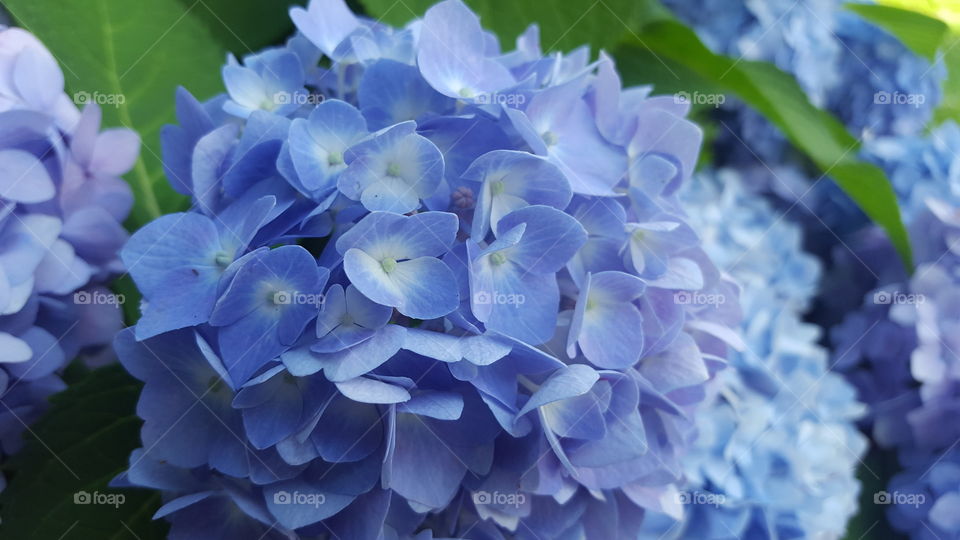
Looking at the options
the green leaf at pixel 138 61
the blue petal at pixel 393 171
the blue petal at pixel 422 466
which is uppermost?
the blue petal at pixel 393 171

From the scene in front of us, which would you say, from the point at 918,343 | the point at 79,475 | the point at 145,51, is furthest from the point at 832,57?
the point at 79,475

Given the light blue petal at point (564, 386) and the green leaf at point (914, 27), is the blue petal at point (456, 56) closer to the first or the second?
the light blue petal at point (564, 386)

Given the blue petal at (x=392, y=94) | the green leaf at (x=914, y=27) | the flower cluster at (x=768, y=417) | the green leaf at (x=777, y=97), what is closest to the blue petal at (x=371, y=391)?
the blue petal at (x=392, y=94)

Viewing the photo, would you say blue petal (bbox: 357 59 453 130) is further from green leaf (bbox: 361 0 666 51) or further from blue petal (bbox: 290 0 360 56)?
green leaf (bbox: 361 0 666 51)

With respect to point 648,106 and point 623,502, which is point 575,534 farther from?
point 648,106

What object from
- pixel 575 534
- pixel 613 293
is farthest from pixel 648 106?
pixel 575 534

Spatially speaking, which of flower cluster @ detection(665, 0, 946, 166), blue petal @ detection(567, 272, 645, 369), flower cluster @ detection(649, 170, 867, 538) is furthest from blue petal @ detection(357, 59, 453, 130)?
flower cluster @ detection(665, 0, 946, 166)

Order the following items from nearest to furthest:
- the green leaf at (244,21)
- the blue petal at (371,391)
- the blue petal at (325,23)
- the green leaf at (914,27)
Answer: the blue petal at (371,391)
the blue petal at (325,23)
the green leaf at (244,21)
the green leaf at (914,27)
